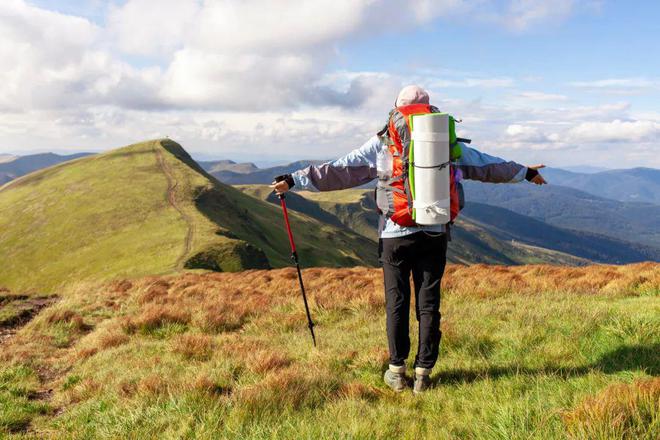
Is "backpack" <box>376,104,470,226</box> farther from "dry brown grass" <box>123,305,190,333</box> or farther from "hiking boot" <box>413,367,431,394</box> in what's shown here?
"dry brown grass" <box>123,305,190,333</box>

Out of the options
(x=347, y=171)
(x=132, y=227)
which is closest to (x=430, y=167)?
(x=347, y=171)

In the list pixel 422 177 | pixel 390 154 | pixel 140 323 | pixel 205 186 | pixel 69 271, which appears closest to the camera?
pixel 422 177

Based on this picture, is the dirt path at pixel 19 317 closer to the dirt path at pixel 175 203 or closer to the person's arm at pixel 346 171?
the person's arm at pixel 346 171

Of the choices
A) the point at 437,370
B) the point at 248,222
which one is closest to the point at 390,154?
the point at 437,370

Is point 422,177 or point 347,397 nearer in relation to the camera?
point 347,397

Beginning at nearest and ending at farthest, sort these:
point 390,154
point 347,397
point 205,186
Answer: point 347,397
point 390,154
point 205,186

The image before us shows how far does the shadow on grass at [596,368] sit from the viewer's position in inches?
202

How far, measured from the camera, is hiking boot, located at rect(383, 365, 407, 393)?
547 cm

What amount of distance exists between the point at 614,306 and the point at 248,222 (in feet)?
401

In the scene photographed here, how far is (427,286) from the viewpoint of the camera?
5602 mm

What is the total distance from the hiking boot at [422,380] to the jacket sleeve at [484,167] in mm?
2473

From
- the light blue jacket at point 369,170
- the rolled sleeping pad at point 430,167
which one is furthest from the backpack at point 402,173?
the light blue jacket at point 369,170

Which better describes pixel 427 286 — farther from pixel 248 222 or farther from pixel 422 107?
pixel 248 222

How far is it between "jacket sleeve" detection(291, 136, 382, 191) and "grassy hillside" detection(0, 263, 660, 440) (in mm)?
2357
